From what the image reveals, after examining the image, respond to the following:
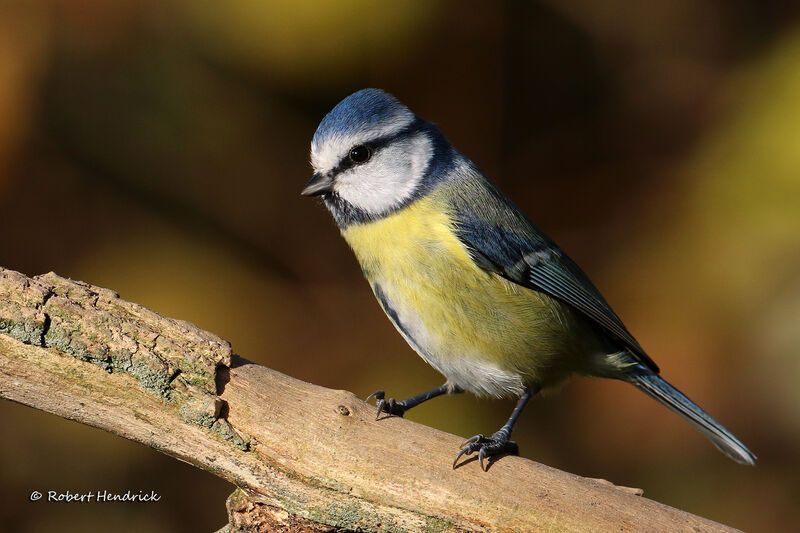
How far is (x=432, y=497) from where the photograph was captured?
1.50 metres

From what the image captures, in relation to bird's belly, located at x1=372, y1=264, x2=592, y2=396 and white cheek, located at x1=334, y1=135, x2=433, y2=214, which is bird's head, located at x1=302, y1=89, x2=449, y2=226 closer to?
white cheek, located at x1=334, y1=135, x2=433, y2=214

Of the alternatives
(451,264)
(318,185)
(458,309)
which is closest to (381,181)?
(318,185)

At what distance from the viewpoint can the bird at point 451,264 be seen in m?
1.87

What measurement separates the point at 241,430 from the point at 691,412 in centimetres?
147

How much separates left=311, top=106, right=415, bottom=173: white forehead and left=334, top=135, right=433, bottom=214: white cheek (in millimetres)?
49

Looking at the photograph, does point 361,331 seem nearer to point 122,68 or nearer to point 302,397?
point 302,397

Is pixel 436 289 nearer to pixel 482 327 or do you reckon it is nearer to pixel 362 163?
pixel 482 327

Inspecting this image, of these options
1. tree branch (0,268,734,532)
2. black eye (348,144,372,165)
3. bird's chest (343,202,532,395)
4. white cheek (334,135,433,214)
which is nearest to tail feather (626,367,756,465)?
bird's chest (343,202,532,395)

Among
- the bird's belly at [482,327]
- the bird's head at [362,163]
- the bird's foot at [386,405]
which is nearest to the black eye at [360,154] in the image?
the bird's head at [362,163]

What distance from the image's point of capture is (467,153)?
284 centimetres

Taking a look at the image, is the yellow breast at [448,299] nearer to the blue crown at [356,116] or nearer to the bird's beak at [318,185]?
the bird's beak at [318,185]

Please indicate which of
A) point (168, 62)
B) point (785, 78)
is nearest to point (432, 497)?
point (168, 62)

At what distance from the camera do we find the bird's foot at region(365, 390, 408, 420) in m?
1.78

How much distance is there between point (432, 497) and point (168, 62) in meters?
1.81
